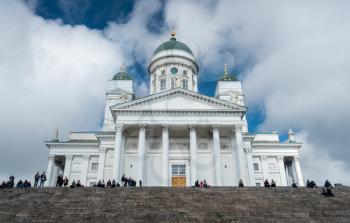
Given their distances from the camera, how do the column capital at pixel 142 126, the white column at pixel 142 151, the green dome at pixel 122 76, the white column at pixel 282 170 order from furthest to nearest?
the green dome at pixel 122 76, the white column at pixel 282 170, the column capital at pixel 142 126, the white column at pixel 142 151

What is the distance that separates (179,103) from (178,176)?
746cm

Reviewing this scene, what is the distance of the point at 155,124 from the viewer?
34.2 m

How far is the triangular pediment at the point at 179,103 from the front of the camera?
34.7 metres

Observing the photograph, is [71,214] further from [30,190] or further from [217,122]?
[217,122]

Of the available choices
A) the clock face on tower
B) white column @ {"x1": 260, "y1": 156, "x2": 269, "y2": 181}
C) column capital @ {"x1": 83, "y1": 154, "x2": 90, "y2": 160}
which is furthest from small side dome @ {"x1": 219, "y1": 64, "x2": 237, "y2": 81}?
column capital @ {"x1": 83, "y1": 154, "x2": 90, "y2": 160}

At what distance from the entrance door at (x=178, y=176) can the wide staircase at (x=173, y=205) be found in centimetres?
1185

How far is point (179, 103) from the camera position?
3534 centimetres

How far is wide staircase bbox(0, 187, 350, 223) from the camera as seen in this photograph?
17438 mm

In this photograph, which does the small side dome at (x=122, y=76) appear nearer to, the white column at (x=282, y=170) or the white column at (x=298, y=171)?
the white column at (x=282, y=170)

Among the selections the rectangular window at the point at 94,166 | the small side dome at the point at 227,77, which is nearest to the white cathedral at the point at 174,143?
the rectangular window at the point at 94,166

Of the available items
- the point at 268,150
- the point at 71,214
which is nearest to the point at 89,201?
the point at 71,214

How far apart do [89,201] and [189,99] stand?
18.1 metres

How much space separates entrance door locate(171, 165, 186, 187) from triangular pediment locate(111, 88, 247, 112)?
19.9 feet

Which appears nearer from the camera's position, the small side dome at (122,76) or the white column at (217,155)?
the white column at (217,155)
